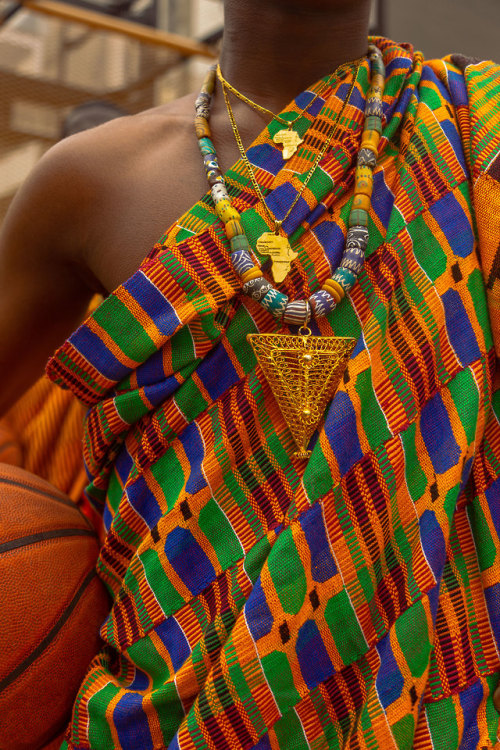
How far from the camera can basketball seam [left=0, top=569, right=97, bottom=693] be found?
0.71 meters

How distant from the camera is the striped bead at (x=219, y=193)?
2.51 feet

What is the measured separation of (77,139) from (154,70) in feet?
6.21

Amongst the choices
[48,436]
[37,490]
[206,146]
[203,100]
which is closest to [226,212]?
[206,146]

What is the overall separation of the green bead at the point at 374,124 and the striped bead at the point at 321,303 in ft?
0.72

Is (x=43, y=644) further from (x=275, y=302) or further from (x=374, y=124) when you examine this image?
(x=374, y=124)

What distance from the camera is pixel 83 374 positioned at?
0.78m

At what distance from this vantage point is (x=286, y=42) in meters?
0.82

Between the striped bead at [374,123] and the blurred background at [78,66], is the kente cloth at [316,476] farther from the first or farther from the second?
the blurred background at [78,66]

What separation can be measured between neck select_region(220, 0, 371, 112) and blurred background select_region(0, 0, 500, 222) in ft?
4.39

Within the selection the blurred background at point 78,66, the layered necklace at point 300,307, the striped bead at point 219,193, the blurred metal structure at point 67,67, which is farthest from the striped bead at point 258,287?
the blurred metal structure at point 67,67

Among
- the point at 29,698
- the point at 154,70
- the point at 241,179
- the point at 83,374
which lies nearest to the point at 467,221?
the point at 241,179

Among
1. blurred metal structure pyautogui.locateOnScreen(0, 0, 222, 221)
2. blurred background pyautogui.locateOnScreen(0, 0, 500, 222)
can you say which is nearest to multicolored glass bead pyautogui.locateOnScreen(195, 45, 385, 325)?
blurred background pyautogui.locateOnScreen(0, 0, 500, 222)

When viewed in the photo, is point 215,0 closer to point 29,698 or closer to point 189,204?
point 189,204

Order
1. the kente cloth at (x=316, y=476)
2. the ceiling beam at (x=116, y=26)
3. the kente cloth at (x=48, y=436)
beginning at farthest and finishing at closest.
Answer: the ceiling beam at (x=116, y=26)
the kente cloth at (x=48, y=436)
the kente cloth at (x=316, y=476)
